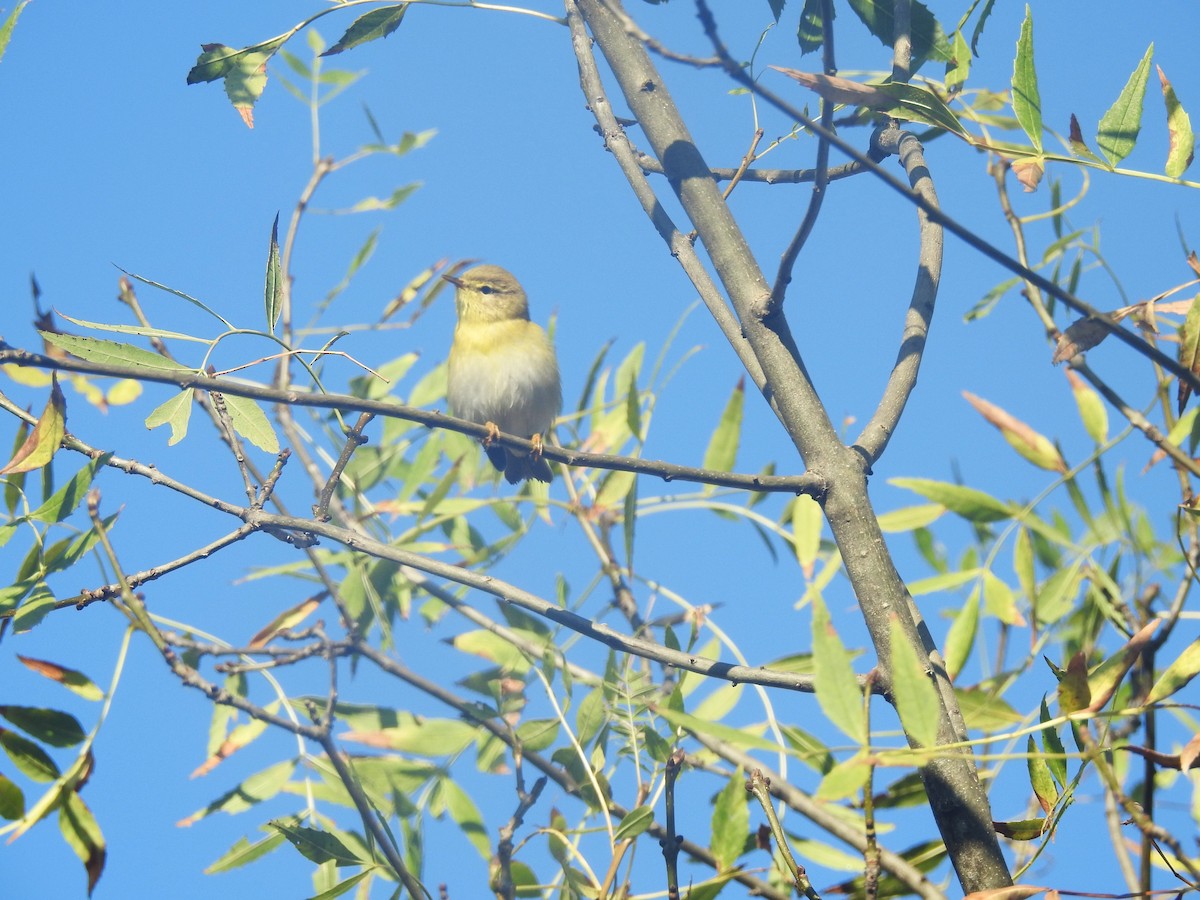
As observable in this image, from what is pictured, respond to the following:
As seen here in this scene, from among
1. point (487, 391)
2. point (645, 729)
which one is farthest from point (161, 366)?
point (487, 391)

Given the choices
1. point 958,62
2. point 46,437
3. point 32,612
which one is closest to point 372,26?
point 46,437

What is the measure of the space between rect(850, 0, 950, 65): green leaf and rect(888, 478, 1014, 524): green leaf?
736mm

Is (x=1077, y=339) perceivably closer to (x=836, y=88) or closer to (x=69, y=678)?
(x=836, y=88)

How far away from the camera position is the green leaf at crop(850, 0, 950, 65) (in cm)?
178

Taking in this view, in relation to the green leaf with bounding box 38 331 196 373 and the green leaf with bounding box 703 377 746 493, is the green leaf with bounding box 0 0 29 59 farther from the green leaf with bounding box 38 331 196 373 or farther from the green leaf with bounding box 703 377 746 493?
the green leaf with bounding box 703 377 746 493

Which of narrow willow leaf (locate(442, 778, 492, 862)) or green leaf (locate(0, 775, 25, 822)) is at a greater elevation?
narrow willow leaf (locate(442, 778, 492, 862))

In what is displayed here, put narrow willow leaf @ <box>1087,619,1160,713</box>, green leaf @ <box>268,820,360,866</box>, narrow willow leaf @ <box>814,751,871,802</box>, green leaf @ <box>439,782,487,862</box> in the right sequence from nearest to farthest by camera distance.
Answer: narrow willow leaf @ <box>814,751,871,802</box> → narrow willow leaf @ <box>1087,619,1160,713</box> → green leaf @ <box>268,820,360,866</box> → green leaf @ <box>439,782,487,862</box>

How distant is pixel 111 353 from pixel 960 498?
1442mm

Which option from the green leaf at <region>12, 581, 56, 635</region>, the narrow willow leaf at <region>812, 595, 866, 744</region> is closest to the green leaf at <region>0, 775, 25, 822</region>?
the green leaf at <region>12, 581, 56, 635</region>

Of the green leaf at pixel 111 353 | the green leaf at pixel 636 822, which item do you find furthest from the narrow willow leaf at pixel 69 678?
the green leaf at pixel 636 822

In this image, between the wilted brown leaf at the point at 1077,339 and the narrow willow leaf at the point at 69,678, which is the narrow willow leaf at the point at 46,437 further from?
the wilted brown leaf at the point at 1077,339

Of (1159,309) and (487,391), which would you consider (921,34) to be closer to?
(1159,309)

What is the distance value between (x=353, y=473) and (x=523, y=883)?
1.42 meters

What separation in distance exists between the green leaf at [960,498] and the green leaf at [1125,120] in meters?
0.65
